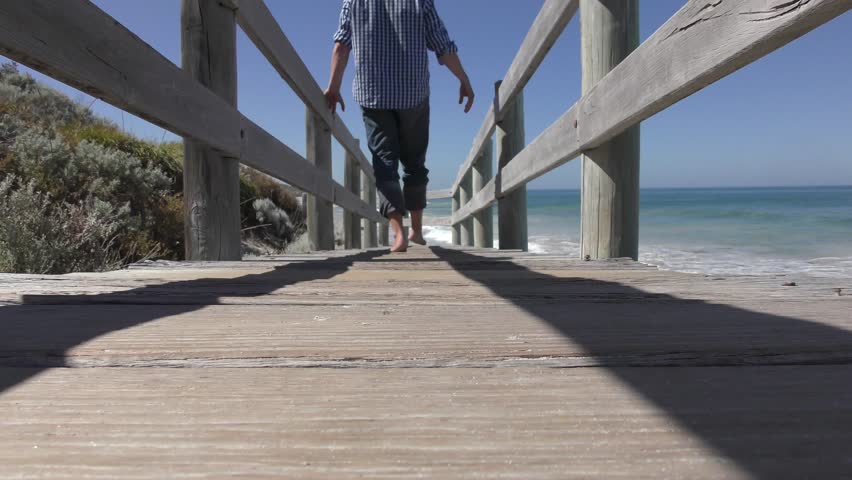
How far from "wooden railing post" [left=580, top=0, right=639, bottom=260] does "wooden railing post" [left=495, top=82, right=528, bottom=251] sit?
1866mm

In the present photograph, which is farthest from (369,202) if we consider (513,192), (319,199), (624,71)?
(624,71)

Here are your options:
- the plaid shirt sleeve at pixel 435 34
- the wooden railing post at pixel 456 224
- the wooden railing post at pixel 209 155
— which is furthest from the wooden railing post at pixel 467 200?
the wooden railing post at pixel 209 155

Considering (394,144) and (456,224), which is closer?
(394,144)

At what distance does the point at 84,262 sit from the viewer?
344cm

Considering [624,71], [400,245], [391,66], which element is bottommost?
[400,245]

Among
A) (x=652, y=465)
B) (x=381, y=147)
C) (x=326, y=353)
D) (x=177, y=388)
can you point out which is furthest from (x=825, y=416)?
(x=381, y=147)

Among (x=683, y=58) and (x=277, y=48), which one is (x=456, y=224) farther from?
(x=683, y=58)

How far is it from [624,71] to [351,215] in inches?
201

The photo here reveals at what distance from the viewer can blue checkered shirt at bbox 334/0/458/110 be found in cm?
340

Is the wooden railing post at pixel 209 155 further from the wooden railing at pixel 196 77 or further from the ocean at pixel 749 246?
the ocean at pixel 749 246

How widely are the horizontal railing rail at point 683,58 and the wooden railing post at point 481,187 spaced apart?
3639mm

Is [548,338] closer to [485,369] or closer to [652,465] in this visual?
[485,369]

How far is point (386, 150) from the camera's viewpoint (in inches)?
143

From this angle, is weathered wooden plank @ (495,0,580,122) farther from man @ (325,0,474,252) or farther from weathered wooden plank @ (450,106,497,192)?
weathered wooden plank @ (450,106,497,192)
